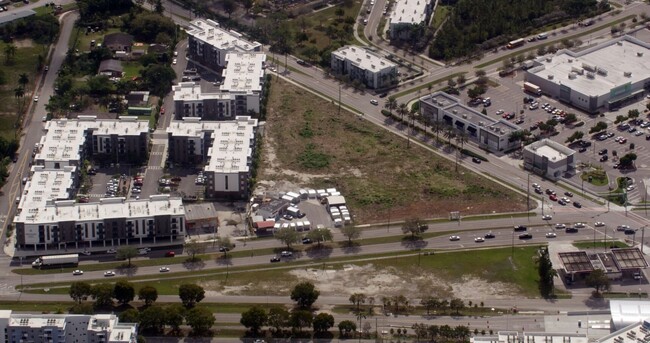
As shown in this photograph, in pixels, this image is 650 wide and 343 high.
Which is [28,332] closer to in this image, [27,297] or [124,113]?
[27,297]

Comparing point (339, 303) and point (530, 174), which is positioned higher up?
point (530, 174)

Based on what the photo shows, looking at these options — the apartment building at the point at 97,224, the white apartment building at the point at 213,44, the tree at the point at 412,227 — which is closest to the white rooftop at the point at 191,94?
the white apartment building at the point at 213,44

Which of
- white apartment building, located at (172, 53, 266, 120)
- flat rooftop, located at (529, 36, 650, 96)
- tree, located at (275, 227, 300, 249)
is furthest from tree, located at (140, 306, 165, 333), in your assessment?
flat rooftop, located at (529, 36, 650, 96)

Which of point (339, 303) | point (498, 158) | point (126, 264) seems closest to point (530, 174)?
point (498, 158)

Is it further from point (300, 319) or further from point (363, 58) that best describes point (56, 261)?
point (363, 58)

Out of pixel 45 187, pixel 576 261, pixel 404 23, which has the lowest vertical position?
pixel 576 261

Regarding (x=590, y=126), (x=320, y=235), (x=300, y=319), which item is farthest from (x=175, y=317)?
(x=590, y=126)
